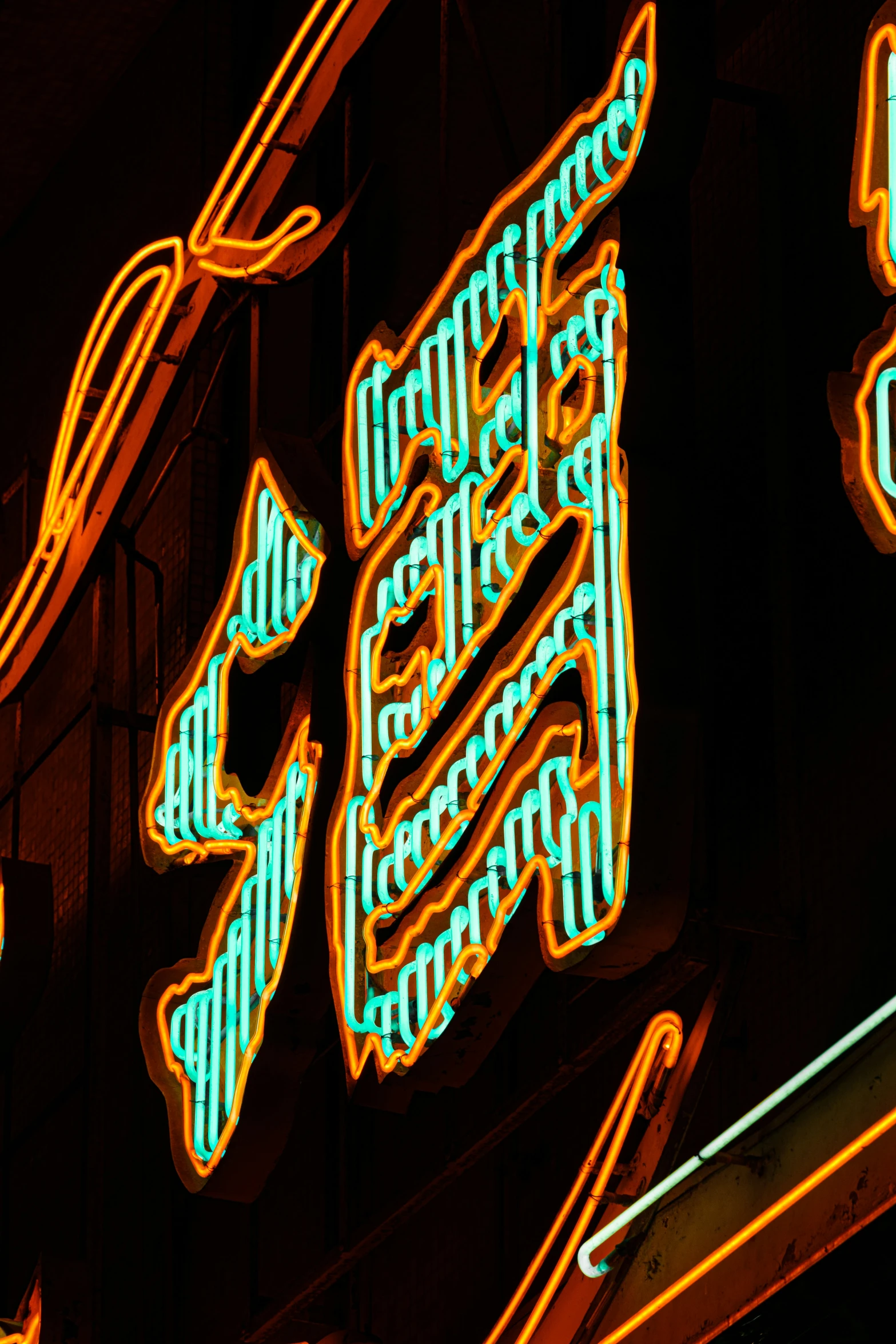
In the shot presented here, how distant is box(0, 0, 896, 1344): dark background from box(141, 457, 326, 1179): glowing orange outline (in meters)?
0.14

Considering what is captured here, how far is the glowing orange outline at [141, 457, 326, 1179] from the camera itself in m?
7.48

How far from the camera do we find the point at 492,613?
→ 6770 millimetres

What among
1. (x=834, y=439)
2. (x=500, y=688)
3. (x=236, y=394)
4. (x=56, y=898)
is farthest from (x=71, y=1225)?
(x=834, y=439)

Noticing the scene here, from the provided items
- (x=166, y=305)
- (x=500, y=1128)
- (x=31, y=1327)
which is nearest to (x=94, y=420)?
(x=166, y=305)

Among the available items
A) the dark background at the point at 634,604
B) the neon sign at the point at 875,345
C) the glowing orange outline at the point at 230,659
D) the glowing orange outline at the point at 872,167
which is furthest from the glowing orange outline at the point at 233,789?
the glowing orange outline at the point at 872,167

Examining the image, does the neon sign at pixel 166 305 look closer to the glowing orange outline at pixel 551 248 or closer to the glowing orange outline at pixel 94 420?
the glowing orange outline at pixel 94 420

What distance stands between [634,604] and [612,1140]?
137 centimetres

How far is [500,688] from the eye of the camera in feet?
21.6

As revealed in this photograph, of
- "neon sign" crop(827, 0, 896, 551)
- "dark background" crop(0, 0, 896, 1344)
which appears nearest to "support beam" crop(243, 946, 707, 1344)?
"dark background" crop(0, 0, 896, 1344)

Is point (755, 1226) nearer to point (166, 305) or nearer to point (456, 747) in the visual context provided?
Result: point (456, 747)

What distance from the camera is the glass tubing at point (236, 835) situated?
7578 mm

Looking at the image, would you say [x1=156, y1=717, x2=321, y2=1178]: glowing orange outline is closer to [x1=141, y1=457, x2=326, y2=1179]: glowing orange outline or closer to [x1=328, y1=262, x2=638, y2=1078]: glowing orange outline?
[x1=141, y1=457, x2=326, y2=1179]: glowing orange outline

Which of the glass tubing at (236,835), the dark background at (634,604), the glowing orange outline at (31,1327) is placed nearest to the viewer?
the dark background at (634,604)

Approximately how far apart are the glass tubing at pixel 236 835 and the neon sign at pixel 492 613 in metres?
0.40
